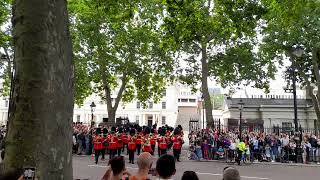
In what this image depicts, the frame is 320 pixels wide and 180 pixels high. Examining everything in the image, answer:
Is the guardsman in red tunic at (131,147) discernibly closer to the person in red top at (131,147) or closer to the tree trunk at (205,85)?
the person in red top at (131,147)

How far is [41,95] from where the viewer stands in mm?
4137

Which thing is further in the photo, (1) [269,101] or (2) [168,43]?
(1) [269,101]

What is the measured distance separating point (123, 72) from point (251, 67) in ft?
40.4

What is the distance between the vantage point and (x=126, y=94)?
45.4 m

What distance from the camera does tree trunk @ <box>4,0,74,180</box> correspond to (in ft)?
13.3

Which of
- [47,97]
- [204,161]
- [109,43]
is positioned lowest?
[204,161]

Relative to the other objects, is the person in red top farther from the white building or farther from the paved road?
the white building

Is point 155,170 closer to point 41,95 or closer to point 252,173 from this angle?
point 41,95

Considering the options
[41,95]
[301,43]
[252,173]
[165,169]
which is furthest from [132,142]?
[301,43]

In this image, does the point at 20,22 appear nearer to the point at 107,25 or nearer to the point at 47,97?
the point at 47,97

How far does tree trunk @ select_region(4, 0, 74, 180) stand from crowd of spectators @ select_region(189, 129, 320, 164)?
1870 cm

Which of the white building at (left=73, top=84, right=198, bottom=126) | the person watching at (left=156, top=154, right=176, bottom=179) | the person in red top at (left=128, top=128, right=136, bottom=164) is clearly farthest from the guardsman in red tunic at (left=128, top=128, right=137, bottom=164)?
the white building at (left=73, top=84, right=198, bottom=126)

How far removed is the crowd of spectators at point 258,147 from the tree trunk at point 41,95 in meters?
18.7

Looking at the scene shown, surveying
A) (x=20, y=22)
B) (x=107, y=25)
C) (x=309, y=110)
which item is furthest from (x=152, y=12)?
(x=20, y=22)
